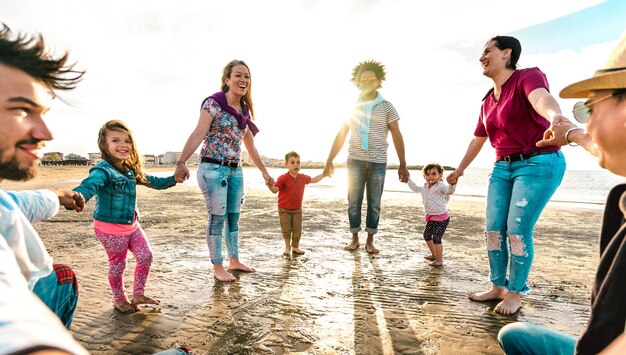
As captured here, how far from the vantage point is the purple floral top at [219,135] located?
4.12m

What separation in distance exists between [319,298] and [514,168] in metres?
2.39

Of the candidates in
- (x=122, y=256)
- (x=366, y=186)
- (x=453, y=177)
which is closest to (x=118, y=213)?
(x=122, y=256)

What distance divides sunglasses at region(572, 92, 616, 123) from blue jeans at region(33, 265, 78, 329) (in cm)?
246

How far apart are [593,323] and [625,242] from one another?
0.27m

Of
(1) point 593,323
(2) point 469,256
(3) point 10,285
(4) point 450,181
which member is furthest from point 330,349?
(2) point 469,256

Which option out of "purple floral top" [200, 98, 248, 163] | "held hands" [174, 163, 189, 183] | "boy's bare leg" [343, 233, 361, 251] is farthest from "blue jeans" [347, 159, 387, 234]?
"held hands" [174, 163, 189, 183]

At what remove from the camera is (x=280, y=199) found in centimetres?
587

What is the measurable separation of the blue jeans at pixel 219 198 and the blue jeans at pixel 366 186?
2.07 meters

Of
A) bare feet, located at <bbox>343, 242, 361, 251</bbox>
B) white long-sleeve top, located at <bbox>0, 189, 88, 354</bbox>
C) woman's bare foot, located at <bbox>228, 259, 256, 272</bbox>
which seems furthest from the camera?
bare feet, located at <bbox>343, 242, 361, 251</bbox>

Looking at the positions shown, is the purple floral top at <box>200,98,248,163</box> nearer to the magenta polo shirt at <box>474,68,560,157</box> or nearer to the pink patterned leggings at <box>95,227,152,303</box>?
the pink patterned leggings at <box>95,227,152,303</box>

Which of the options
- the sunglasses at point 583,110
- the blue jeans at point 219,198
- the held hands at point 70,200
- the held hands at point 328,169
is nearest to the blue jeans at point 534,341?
the sunglasses at point 583,110

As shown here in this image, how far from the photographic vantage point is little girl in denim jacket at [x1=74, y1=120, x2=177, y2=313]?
3207 millimetres

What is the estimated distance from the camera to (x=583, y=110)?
4.38 feet

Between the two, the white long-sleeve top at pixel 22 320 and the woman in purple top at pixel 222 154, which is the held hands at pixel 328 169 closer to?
the woman in purple top at pixel 222 154
